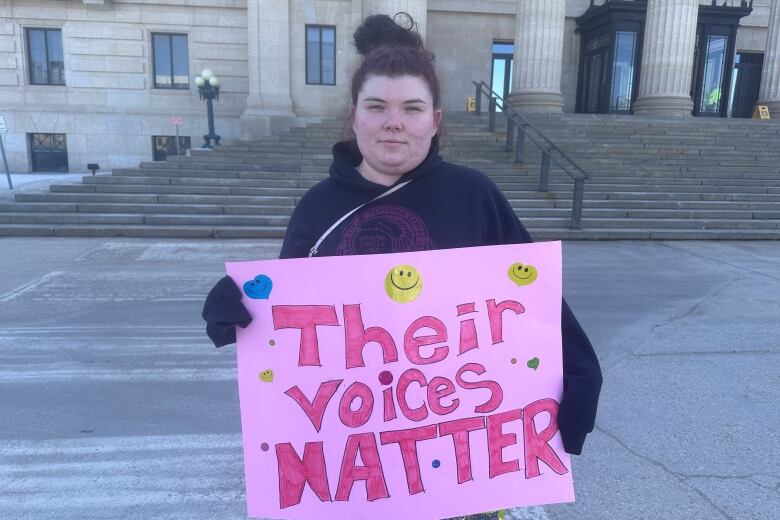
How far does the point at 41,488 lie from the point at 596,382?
269 centimetres

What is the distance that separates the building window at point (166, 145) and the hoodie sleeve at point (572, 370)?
21664mm

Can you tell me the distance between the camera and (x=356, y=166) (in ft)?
6.22

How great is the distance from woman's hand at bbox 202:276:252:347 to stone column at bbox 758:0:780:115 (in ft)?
79.0

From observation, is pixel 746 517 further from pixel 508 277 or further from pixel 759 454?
pixel 508 277

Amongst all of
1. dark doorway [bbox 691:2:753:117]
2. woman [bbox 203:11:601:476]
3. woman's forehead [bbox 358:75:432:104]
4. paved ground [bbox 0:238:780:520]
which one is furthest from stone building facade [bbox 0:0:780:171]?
woman's forehead [bbox 358:75:432:104]

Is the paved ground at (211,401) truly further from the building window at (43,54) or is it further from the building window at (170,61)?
the building window at (43,54)

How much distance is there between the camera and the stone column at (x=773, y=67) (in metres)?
20.2

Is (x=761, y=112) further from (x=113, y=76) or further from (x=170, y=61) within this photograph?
(x=113, y=76)

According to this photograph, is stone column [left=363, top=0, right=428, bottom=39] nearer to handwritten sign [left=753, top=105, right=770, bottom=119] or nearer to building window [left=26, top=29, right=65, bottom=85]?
building window [left=26, top=29, right=65, bottom=85]

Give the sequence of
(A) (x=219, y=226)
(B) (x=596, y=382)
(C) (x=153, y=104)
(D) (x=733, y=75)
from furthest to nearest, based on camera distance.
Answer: (D) (x=733, y=75) < (C) (x=153, y=104) < (A) (x=219, y=226) < (B) (x=596, y=382)

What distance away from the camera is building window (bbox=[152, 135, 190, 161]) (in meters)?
21.5

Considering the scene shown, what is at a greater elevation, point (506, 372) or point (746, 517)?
point (506, 372)

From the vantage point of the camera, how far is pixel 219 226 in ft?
34.2

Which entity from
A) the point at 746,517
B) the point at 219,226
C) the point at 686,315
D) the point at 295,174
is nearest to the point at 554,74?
the point at 295,174
